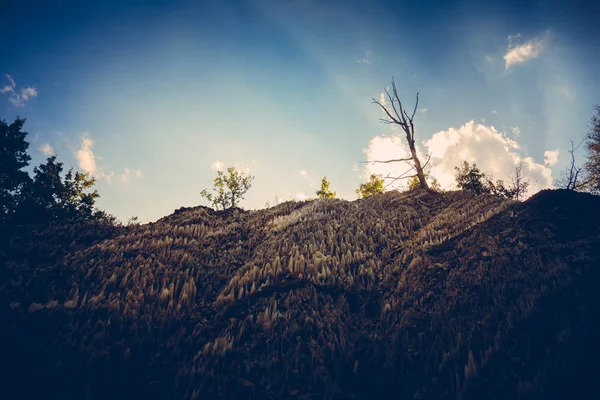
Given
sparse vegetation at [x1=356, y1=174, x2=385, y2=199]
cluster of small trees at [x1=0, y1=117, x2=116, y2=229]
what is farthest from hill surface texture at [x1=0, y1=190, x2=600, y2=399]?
sparse vegetation at [x1=356, y1=174, x2=385, y2=199]

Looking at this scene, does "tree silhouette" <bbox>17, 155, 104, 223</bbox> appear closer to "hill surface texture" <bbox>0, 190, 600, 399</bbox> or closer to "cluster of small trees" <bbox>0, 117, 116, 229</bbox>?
"cluster of small trees" <bbox>0, 117, 116, 229</bbox>

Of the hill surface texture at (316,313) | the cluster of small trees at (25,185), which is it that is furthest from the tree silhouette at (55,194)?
the hill surface texture at (316,313)

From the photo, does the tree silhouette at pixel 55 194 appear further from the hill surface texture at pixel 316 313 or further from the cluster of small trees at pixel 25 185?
the hill surface texture at pixel 316 313

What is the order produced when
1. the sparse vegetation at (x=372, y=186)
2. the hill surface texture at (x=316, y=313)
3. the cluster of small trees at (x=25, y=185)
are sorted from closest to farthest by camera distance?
1. the hill surface texture at (x=316, y=313)
2. the cluster of small trees at (x=25, y=185)
3. the sparse vegetation at (x=372, y=186)

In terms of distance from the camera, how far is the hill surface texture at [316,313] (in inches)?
146

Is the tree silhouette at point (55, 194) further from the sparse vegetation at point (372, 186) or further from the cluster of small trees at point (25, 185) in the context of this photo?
the sparse vegetation at point (372, 186)

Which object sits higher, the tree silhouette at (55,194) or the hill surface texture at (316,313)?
the tree silhouette at (55,194)

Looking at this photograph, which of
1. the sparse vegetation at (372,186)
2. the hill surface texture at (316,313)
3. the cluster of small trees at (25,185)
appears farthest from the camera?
the sparse vegetation at (372,186)

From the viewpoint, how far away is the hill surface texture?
371cm

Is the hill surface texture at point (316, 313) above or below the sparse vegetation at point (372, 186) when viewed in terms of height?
below

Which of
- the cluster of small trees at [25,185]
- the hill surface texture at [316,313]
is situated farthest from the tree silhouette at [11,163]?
the hill surface texture at [316,313]

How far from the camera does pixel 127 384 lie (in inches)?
153

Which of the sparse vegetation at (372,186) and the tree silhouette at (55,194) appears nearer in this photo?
the tree silhouette at (55,194)

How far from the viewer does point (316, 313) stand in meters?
5.36
